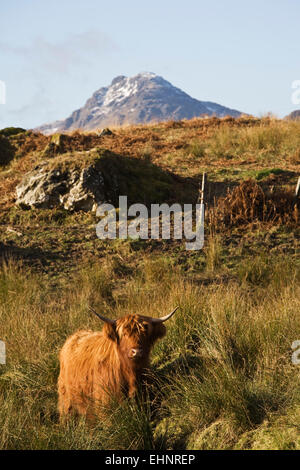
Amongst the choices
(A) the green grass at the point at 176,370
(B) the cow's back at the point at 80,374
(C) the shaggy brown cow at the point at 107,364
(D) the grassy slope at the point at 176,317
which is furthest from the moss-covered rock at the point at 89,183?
(C) the shaggy brown cow at the point at 107,364

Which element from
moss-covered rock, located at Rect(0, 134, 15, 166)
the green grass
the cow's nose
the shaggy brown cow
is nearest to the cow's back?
the shaggy brown cow

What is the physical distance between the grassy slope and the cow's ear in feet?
1.64

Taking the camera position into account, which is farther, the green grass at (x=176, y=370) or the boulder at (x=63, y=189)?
the boulder at (x=63, y=189)

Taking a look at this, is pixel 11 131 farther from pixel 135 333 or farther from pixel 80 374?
pixel 135 333

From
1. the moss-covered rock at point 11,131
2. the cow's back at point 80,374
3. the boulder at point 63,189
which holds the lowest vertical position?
the cow's back at point 80,374

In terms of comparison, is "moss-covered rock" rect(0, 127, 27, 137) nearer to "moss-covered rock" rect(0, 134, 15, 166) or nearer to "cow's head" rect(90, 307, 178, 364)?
"moss-covered rock" rect(0, 134, 15, 166)

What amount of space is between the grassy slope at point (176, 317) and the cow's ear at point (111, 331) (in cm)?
50

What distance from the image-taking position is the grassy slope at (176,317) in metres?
3.48

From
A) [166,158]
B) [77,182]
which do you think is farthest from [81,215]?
[166,158]

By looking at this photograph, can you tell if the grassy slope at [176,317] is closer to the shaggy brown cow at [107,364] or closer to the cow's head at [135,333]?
the shaggy brown cow at [107,364]
